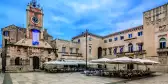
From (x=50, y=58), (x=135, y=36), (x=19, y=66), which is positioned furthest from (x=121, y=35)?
(x=19, y=66)

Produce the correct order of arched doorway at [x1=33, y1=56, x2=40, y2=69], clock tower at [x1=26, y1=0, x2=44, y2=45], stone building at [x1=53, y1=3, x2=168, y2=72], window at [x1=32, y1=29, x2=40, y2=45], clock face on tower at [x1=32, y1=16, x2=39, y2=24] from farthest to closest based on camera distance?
arched doorway at [x1=33, y1=56, x2=40, y2=69], window at [x1=32, y1=29, x2=40, y2=45], clock face on tower at [x1=32, y1=16, x2=39, y2=24], clock tower at [x1=26, y1=0, x2=44, y2=45], stone building at [x1=53, y1=3, x2=168, y2=72]

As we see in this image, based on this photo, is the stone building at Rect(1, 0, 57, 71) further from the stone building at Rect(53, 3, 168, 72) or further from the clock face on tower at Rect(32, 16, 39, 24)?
the stone building at Rect(53, 3, 168, 72)

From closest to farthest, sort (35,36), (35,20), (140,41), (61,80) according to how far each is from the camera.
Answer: (61,80)
(35,20)
(35,36)
(140,41)

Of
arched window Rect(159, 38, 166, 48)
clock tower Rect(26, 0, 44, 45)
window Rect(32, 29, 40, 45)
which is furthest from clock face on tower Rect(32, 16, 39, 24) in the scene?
arched window Rect(159, 38, 166, 48)

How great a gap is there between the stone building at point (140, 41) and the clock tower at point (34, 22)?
19.7 ft

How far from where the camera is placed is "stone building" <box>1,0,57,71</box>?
33.2 meters

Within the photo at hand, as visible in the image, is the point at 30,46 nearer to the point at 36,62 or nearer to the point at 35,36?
the point at 35,36

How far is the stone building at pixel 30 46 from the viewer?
33206 mm

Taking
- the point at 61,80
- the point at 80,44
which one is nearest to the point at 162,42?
the point at 80,44

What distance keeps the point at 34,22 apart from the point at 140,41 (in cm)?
2388

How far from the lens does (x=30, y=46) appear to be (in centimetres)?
3559

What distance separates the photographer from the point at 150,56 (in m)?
33.8

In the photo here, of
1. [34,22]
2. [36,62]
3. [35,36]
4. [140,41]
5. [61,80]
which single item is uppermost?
[34,22]

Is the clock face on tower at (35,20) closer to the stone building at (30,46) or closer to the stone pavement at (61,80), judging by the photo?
the stone building at (30,46)
